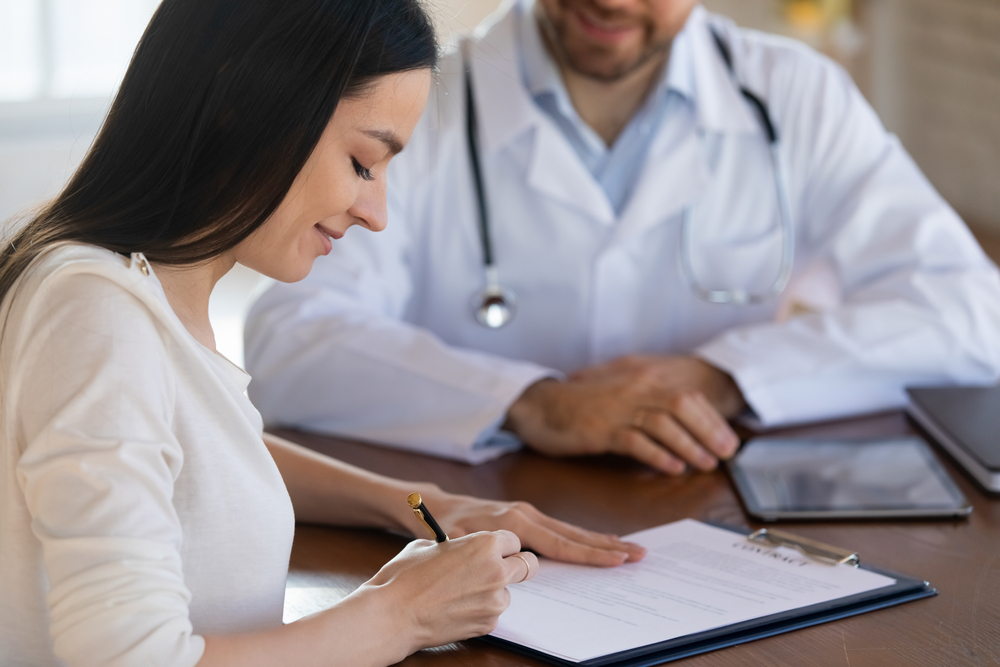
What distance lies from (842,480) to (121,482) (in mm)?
809

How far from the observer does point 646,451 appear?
119cm

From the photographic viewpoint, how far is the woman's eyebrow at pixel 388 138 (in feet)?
2.38

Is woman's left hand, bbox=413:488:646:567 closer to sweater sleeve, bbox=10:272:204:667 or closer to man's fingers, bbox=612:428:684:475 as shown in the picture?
man's fingers, bbox=612:428:684:475

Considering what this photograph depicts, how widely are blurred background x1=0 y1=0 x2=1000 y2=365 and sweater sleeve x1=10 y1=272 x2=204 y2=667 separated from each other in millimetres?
954

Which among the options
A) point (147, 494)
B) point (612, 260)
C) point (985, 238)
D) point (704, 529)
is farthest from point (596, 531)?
point (985, 238)

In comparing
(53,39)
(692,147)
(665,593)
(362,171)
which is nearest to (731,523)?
(665,593)

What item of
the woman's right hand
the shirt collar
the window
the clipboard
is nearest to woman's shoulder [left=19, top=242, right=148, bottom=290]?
the woman's right hand

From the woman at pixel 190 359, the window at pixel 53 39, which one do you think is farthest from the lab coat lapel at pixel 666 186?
the window at pixel 53 39

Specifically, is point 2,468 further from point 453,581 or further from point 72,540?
point 453,581

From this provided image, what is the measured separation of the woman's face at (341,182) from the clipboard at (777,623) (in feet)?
1.08

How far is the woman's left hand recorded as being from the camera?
90cm

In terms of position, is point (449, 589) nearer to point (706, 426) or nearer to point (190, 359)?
point (190, 359)

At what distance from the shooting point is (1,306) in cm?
65

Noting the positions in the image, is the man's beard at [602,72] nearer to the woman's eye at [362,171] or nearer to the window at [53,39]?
the woman's eye at [362,171]
